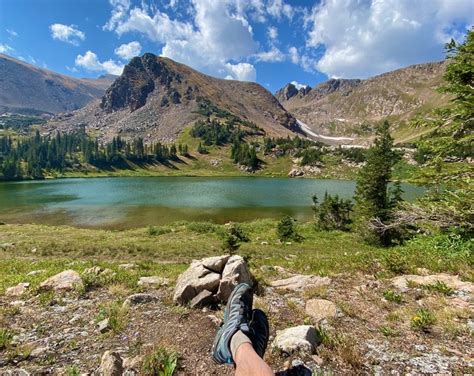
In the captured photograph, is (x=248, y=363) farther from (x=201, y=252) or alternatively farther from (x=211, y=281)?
(x=201, y=252)

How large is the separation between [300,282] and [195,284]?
3993 mm

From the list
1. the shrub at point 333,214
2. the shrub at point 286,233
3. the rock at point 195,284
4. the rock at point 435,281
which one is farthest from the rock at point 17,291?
the shrub at point 333,214

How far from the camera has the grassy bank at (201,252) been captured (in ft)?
37.2

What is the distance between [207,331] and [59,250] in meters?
23.8

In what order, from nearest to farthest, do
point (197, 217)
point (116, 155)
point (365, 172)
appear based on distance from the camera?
point (365, 172) → point (197, 217) → point (116, 155)

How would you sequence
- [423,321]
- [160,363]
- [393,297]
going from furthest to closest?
1. [393,297]
2. [423,321]
3. [160,363]

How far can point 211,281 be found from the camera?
28.7ft

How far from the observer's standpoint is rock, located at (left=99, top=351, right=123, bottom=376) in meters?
5.16

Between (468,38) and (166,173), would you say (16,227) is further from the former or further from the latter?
(166,173)

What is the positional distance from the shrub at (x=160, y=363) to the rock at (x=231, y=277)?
8.93 ft

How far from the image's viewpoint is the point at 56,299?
9.09 meters

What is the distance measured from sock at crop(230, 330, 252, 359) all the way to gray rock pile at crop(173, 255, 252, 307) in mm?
3363

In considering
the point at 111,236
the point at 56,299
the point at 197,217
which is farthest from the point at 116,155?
the point at 56,299

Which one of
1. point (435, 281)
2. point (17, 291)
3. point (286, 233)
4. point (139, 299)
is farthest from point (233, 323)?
Result: point (286, 233)
